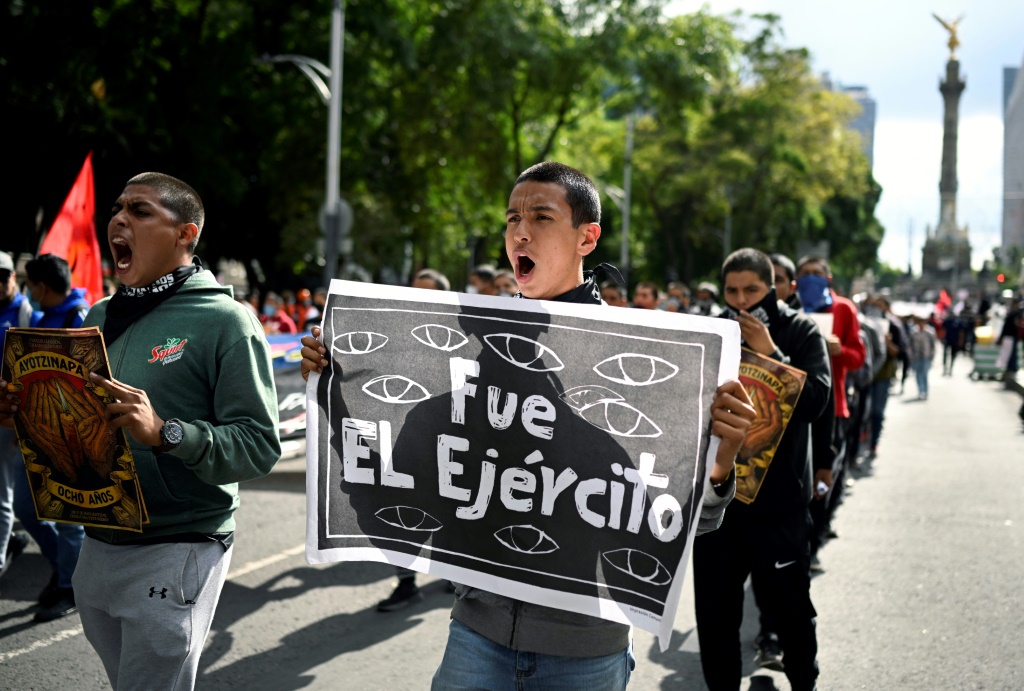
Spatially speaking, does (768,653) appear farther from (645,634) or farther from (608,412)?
(608,412)

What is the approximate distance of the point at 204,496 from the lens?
2.80 metres

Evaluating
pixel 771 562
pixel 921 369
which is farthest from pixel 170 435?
pixel 921 369

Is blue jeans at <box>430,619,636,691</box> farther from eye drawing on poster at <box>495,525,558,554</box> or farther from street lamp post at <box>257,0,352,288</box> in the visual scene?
street lamp post at <box>257,0,352,288</box>

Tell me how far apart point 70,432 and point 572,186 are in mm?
1492

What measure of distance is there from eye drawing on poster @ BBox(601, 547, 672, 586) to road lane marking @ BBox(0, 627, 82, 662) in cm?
364

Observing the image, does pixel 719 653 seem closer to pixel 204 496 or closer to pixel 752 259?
pixel 752 259

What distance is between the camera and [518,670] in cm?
229

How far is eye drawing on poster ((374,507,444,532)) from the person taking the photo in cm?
245

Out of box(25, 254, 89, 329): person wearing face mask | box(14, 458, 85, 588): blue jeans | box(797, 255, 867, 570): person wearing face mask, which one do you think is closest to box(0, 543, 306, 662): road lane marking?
box(14, 458, 85, 588): blue jeans

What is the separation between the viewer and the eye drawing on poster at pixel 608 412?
2.23m

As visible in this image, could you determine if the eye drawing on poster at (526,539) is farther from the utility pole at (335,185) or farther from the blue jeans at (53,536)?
the utility pole at (335,185)

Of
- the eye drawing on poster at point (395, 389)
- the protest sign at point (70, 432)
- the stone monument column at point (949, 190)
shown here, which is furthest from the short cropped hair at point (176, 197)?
the stone monument column at point (949, 190)

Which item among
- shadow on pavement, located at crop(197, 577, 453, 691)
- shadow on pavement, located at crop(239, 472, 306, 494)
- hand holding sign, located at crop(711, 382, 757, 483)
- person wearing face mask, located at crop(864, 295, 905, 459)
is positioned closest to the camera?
hand holding sign, located at crop(711, 382, 757, 483)

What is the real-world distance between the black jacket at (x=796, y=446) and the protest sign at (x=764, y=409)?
7cm
